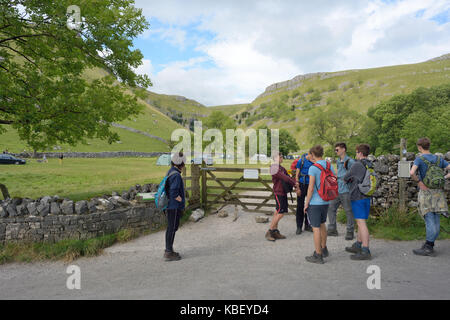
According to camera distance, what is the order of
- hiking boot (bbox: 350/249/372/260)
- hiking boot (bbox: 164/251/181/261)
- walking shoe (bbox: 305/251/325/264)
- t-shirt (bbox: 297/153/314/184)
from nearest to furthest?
walking shoe (bbox: 305/251/325/264), hiking boot (bbox: 350/249/372/260), hiking boot (bbox: 164/251/181/261), t-shirt (bbox: 297/153/314/184)

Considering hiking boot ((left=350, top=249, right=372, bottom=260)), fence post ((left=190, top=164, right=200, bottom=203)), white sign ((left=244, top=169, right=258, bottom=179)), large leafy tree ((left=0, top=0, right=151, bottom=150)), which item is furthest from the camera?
fence post ((left=190, top=164, right=200, bottom=203))

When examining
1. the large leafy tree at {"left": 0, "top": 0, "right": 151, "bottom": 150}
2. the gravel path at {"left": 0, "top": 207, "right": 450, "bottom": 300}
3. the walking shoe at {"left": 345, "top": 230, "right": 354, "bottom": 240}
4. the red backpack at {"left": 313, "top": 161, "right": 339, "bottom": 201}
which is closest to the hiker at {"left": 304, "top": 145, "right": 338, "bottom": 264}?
the red backpack at {"left": 313, "top": 161, "right": 339, "bottom": 201}

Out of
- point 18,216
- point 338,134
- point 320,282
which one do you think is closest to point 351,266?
point 320,282

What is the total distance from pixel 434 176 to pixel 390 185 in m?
3.05

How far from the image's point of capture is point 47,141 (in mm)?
9789

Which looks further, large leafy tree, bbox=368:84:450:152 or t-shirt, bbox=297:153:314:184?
large leafy tree, bbox=368:84:450:152

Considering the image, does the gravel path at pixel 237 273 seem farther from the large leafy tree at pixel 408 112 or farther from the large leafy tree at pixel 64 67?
the large leafy tree at pixel 408 112

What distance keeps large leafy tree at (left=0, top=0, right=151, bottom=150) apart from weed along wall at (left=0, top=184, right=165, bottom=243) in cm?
258

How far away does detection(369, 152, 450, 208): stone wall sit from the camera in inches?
339

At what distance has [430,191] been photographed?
597 centimetres

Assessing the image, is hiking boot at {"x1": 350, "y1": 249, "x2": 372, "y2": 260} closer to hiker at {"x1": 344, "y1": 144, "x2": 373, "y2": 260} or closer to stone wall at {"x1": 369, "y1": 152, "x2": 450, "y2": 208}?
hiker at {"x1": 344, "y1": 144, "x2": 373, "y2": 260}

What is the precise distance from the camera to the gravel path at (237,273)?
14.3 feet
